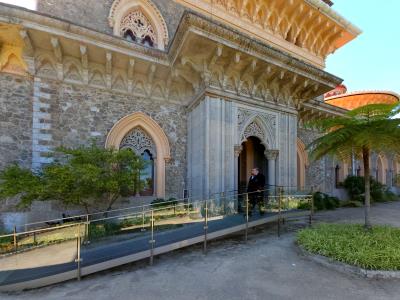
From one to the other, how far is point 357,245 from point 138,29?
10.1m

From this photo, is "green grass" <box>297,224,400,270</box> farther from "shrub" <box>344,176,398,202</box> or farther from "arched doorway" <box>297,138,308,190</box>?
"shrub" <box>344,176,398,202</box>

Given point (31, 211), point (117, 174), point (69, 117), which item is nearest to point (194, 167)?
point (117, 174)

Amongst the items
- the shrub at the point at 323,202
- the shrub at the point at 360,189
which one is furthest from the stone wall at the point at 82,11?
the shrub at the point at 360,189

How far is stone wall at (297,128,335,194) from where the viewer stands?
47.1 ft

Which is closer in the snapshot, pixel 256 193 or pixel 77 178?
pixel 77 178

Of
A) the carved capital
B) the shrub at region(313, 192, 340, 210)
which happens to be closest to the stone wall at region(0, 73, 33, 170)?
the carved capital

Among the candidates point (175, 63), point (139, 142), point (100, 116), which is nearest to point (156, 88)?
point (175, 63)

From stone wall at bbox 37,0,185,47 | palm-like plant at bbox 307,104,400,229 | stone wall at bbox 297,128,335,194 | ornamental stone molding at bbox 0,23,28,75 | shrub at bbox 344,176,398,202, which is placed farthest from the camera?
shrub at bbox 344,176,398,202

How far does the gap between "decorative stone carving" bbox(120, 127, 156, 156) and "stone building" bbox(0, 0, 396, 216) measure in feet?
0.13

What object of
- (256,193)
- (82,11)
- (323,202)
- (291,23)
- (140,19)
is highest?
(291,23)

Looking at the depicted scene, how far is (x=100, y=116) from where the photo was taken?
848 cm

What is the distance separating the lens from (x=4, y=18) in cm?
638

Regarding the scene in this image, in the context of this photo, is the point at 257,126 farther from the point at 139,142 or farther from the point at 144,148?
the point at 139,142

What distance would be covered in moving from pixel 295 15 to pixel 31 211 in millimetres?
14929
